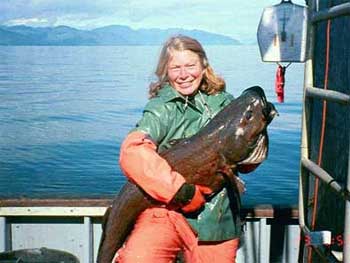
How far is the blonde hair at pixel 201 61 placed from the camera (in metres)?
3.01

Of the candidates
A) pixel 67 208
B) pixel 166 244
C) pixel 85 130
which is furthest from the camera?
pixel 85 130

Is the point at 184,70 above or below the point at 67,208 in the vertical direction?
above

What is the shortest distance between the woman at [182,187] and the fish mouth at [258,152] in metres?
0.18

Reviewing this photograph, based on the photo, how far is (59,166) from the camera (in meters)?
17.6

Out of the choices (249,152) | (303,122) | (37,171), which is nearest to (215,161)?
(249,152)

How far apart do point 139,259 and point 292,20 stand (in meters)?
1.29

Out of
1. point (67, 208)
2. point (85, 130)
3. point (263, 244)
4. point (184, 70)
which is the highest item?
point (184, 70)

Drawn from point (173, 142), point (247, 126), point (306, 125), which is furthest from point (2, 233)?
point (306, 125)

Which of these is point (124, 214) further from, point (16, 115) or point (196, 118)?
point (16, 115)

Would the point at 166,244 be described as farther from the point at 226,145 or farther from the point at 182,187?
the point at 226,145

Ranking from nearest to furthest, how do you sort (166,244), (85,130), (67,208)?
(166,244) < (67,208) < (85,130)

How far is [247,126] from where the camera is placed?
9.90 ft

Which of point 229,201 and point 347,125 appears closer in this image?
point 347,125

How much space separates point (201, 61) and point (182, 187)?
Answer: 2.01ft
